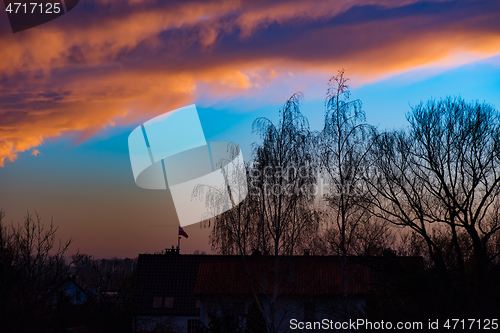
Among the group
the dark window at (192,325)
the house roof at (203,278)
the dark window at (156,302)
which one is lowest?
the dark window at (192,325)

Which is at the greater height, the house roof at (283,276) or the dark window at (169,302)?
the house roof at (283,276)

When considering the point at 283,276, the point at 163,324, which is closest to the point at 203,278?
the point at 163,324

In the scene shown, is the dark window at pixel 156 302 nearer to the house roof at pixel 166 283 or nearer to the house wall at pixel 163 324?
the house roof at pixel 166 283

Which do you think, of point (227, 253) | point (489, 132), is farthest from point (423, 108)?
point (227, 253)

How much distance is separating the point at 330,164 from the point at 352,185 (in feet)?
4.77

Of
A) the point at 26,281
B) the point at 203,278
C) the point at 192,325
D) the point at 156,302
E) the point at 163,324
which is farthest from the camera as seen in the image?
the point at 156,302

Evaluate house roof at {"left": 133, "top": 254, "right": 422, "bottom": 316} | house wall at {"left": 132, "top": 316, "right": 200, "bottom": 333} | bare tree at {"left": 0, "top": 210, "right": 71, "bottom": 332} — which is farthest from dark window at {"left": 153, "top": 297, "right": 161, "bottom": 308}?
bare tree at {"left": 0, "top": 210, "right": 71, "bottom": 332}

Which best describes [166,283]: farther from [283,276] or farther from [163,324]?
[283,276]

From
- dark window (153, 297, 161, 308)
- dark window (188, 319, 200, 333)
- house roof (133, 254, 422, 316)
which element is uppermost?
house roof (133, 254, 422, 316)

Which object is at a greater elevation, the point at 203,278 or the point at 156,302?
the point at 203,278

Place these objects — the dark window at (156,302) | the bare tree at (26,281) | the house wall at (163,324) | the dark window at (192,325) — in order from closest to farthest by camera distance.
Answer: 1. the bare tree at (26,281)
2. the house wall at (163,324)
3. the dark window at (192,325)
4. the dark window at (156,302)

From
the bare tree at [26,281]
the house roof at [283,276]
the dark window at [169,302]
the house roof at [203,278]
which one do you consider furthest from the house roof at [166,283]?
the bare tree at [26,281]

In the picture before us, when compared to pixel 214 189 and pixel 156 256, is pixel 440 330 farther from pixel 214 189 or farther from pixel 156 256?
pixel 156 256

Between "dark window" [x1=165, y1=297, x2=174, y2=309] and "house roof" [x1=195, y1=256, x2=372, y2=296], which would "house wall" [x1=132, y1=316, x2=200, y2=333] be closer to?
"dark window" [x1=165, y1=297, x2=174, y2=309]
